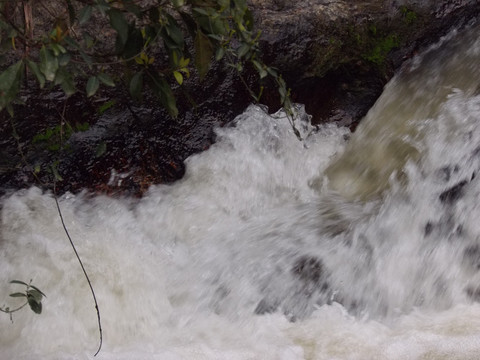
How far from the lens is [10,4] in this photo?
2762mm

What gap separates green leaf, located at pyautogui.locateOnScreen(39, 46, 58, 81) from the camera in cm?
182

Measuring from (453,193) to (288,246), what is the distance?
2.63 feet

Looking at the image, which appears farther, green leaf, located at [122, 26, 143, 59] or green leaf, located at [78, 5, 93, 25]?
green leaf, located at [122, 26, 143, 59]

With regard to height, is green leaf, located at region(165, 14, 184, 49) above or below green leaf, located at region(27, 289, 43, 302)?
above

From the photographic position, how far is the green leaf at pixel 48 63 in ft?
5.96

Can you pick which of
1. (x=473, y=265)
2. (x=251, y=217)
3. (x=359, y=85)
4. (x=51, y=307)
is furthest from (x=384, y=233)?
(x=51, y=307)

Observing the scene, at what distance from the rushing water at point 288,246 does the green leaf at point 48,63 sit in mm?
1213

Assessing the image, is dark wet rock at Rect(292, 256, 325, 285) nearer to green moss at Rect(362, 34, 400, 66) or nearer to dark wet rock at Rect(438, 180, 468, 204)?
dark wet rock at Rect(438, 180, 468, 204)

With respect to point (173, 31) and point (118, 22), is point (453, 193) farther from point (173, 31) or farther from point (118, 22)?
point (118, 22)

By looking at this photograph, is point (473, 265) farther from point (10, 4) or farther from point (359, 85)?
point (10, 4)

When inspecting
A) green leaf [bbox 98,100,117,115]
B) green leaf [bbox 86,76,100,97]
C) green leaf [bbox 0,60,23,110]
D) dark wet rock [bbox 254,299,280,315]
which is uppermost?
green leaf [bbox 86,76,100,97]

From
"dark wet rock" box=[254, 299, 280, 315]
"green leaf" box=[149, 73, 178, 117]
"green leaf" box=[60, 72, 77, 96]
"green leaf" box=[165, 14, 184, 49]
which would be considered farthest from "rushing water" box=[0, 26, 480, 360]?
"green leaf" box=[165, 14, 184, 49]

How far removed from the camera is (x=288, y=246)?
2.98m

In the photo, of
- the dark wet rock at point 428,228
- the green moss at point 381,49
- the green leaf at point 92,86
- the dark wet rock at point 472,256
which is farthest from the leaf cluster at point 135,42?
the green moss at point 381,49
